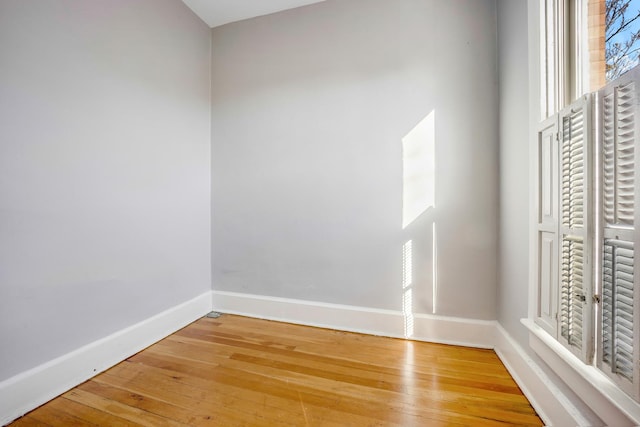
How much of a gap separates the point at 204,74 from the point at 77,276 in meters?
1.91

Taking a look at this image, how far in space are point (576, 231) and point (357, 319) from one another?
147cm

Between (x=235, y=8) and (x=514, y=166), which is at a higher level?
(x=235, y=8)

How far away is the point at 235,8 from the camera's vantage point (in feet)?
7.25

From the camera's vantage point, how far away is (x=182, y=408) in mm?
1262

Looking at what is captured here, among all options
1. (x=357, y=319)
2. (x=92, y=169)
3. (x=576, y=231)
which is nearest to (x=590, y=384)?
(x=576, y=231)

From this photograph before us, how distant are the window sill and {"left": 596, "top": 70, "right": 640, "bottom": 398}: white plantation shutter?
38 millimetres

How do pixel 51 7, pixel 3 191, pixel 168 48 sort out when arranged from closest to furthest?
pixel 3 191 < pixel 51 7 < pixel 168 48

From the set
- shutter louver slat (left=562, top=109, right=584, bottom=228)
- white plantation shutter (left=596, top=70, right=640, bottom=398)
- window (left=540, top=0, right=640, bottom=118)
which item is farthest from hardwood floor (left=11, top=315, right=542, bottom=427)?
window (left=540, top=0, right=640, bottom=118)

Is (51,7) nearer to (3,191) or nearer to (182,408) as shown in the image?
(3,191)

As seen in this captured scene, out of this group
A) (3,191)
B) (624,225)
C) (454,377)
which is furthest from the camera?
(454,377)

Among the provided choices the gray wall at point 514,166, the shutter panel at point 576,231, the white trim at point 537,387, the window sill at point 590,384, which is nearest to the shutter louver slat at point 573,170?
the shutter panel at point 576,231

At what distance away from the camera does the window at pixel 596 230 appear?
0.78 meters

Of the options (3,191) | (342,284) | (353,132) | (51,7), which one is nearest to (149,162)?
(3,191)

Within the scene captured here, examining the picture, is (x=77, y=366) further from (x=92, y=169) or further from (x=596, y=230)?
(x=596, y=230)
